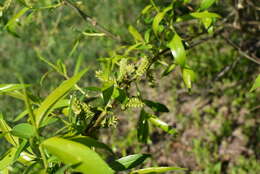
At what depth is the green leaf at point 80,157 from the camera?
531 millimetres

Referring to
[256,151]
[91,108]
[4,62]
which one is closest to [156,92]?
[256,151]

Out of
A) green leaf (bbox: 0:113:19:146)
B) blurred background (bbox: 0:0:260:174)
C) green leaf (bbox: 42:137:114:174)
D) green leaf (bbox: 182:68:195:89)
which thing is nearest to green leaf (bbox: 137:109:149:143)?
green leaf (bbox: 182:68:195:89)

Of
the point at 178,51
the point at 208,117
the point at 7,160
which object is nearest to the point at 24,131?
the point at 7,160

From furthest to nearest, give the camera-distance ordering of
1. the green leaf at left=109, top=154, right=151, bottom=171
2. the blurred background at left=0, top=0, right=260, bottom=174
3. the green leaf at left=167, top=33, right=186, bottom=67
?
the blurred background at left=0, top=0, right=260, bottom=174, the green leaf at left=167, top=33, right=186, bottom=67, the green leaf at left=109, top=154, right=151, bottom=171

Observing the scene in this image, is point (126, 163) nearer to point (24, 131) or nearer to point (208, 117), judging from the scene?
point (24, 131)

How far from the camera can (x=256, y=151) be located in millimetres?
2924

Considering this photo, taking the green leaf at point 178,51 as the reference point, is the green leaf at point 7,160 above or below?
below

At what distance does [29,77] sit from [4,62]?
33.2 inches

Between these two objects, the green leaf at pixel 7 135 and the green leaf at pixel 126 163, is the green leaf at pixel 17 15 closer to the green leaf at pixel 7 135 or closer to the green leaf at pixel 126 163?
the green leaf at pixel 7 135

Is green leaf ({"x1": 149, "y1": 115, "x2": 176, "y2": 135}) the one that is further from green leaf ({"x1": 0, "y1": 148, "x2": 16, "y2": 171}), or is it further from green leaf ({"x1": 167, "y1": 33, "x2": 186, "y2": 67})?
green leaf ({"x1": 0, "y1": 148, "x2": 16, "y2": 171})

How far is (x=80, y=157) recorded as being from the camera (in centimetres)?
54

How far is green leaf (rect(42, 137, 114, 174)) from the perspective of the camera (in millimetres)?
531

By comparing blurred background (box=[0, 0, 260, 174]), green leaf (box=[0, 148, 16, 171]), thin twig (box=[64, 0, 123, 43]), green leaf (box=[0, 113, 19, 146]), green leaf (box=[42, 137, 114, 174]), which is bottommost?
blurred background (box=[0, 0, 260, 174])

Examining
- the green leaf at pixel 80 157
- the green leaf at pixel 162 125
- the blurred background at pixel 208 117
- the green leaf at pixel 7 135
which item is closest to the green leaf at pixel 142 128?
the green leaf at pixel 162 125
